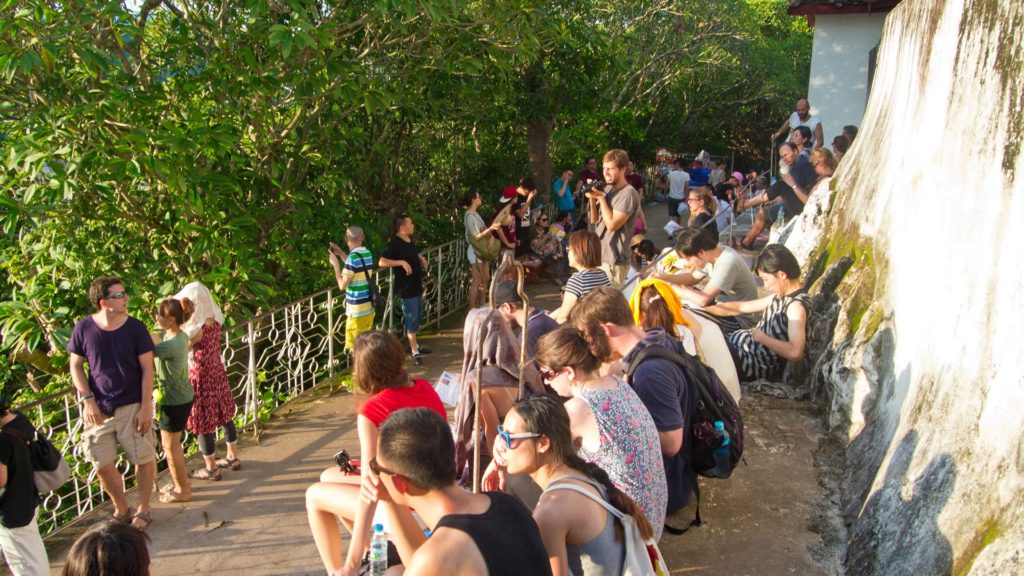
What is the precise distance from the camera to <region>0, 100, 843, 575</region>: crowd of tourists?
2.88m

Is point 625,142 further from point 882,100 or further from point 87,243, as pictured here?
point 87,243

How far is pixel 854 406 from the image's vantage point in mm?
5441

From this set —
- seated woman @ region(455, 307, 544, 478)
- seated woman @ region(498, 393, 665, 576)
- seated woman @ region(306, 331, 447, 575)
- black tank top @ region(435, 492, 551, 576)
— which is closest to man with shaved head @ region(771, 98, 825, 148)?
seated woman @ region(455, 307, 544, 478)

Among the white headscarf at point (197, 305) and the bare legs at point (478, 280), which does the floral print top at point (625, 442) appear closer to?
the white headscarf at point (197, 305)

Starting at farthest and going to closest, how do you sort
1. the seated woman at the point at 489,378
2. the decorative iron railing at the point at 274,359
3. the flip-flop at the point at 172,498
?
the decorative iron railing at the point at 274,359 → the flip-flop at the point at 172,498 → the seated woman at the point at 489,378

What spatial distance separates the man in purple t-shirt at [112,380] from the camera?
202 inches

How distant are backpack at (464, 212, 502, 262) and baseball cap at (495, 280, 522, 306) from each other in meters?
4.68

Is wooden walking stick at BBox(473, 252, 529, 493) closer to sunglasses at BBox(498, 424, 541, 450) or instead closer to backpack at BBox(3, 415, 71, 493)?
sunglasses at BBox(498, 424, 541, 450)

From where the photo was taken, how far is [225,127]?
21.4 ft

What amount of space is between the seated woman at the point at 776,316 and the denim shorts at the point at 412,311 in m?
3.38

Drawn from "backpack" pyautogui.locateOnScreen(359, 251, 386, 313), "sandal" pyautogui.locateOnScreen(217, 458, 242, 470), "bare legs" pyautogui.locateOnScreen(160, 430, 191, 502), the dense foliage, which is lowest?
"sandal" pyautogui.locateOnScreen(217, 458, 242, 470)

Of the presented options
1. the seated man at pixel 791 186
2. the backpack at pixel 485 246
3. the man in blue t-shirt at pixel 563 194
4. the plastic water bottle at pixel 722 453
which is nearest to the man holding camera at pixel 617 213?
the backpack at pixel 485 246

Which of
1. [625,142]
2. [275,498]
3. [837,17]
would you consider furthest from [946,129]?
[625,142]

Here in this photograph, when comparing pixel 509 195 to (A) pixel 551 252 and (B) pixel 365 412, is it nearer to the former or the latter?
(A) pixel 551 252
